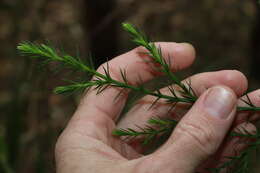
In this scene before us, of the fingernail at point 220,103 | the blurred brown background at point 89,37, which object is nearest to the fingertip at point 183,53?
the fingernail at point 220,103

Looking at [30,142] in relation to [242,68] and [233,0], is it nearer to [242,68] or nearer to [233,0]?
[242,68]

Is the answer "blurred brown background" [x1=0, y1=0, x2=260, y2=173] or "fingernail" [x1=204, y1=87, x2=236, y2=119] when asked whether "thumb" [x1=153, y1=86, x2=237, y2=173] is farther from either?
"blurred brown background" [x1=0, y1=0, x2=260, y2=173]

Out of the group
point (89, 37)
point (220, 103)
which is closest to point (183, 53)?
point (220, 103)

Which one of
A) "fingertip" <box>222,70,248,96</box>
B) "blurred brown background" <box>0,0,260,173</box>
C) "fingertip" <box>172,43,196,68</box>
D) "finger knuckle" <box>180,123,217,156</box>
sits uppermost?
"fingertip" <box>172,43,196,68</box>

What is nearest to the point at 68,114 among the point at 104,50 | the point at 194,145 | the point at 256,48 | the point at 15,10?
the point at 104,50

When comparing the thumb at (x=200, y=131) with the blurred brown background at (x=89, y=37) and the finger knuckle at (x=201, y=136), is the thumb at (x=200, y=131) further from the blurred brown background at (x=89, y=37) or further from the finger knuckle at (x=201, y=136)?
the blurred brown background at (x=89, y=37)

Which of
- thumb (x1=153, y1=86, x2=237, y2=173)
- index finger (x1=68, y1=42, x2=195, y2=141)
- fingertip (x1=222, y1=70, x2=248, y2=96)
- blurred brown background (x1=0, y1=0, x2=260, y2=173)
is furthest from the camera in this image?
blurred brown background (x1=0, y1=0, x2=260, y2=173)

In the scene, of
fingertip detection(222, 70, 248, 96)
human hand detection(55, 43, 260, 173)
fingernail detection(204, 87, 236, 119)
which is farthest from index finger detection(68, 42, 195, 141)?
fingernail detection(204, 87, 236, 119)

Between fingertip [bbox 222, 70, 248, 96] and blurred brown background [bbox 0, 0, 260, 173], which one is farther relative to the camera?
blurred brown background [bbox 0, 0, 260, 173]
